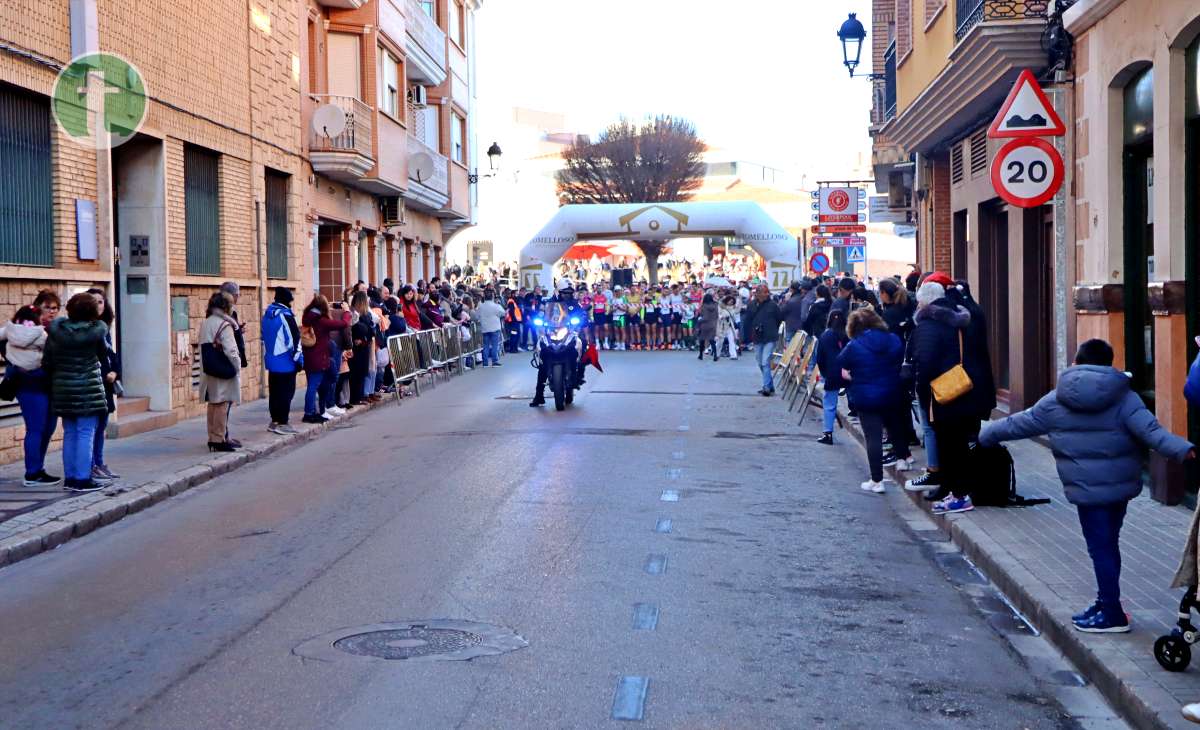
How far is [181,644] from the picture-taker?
6.92 metres

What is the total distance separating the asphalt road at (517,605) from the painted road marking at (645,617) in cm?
5

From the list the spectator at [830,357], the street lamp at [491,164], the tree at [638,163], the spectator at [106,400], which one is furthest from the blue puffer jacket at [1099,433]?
the tree at [638,163]

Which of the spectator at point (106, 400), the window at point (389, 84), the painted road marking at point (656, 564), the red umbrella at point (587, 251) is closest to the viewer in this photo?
the painted road marking at point (656, 564)

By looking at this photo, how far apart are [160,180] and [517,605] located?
12.7 metres

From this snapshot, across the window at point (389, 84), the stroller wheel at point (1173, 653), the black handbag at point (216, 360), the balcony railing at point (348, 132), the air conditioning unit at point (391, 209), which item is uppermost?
the window at point (389, 84)

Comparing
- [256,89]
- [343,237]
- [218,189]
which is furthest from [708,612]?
[343,237]

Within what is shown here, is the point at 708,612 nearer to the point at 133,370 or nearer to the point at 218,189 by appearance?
the point at 133,370

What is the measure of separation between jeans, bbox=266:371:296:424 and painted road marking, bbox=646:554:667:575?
8.83 meters

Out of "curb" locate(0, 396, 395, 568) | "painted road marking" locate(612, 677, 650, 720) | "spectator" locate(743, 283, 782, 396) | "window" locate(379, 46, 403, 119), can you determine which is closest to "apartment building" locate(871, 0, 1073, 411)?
"spectator" locate(743, 283, 782, 396)

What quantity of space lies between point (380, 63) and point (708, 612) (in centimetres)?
2491

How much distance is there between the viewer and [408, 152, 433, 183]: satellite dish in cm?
3369

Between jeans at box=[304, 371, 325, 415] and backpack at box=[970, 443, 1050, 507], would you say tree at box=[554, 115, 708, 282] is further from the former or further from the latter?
backpack at box=[970, 443, 1050, 507]

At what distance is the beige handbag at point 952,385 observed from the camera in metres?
10.7

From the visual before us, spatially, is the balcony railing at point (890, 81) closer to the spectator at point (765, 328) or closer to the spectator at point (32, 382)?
the spectator at point (765, 328)
